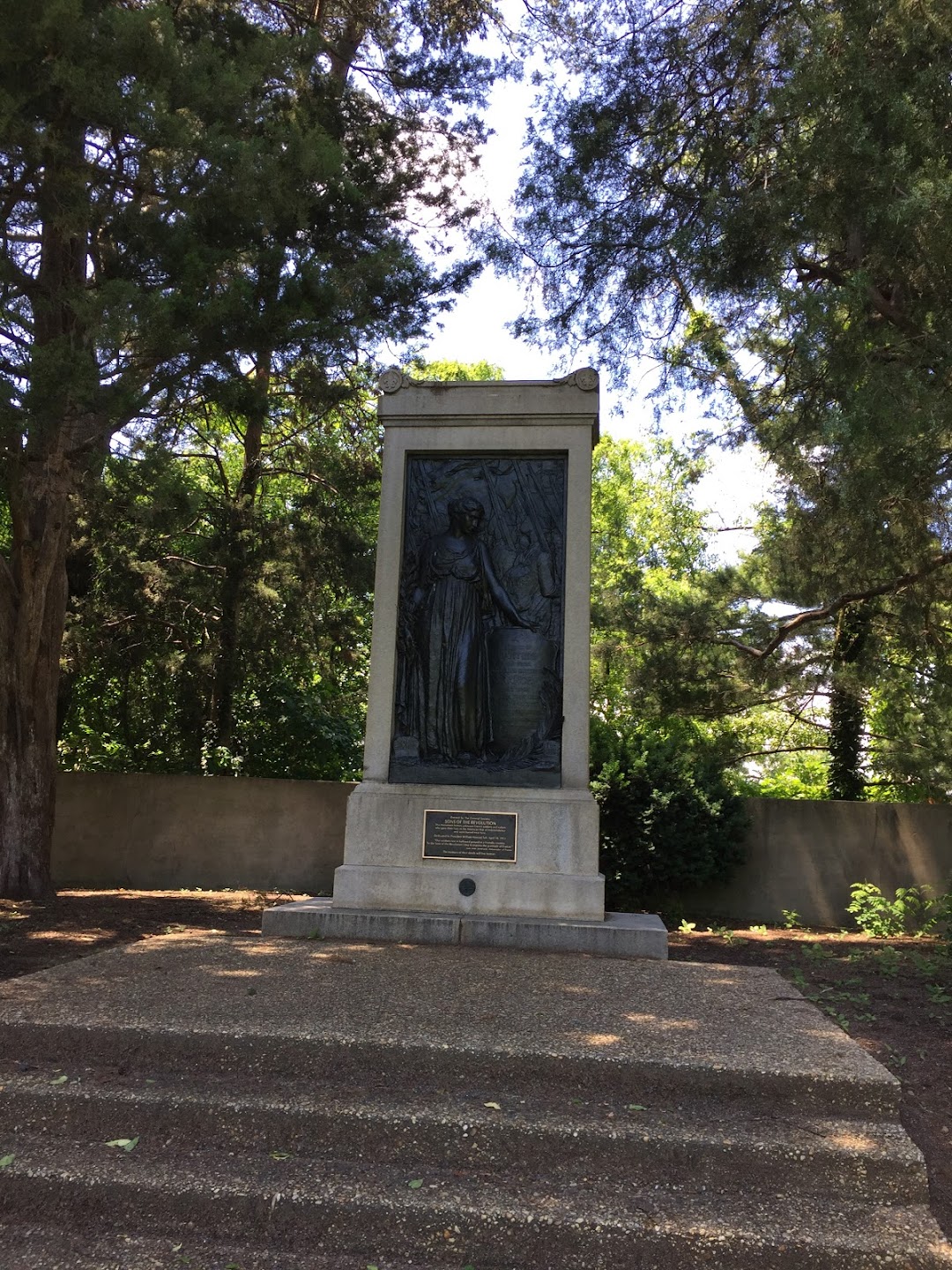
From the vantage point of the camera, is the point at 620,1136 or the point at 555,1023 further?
the point at 555,1023

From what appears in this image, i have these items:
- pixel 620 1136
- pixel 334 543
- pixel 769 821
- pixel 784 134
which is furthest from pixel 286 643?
pixel 620 1136

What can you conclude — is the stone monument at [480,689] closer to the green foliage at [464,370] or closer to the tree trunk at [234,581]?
the tree trunk at [234,581]

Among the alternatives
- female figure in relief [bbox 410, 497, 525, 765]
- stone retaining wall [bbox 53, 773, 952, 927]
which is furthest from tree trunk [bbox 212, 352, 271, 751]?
female figure in relief [bbox 410, 497, 525, 765]

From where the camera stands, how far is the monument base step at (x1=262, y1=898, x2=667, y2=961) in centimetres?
713

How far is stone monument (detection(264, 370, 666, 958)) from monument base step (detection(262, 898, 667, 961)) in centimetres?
1

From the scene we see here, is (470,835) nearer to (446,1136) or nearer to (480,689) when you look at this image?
(480,689)

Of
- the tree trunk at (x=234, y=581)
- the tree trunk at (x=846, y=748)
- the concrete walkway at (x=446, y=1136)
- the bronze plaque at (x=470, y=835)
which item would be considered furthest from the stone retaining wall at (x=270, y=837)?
the concrete walkway at (x=446, y=1136)

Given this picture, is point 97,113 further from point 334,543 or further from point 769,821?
point 769,821

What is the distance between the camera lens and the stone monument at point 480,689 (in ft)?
24.7

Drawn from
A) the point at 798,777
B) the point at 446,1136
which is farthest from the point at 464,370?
the point at 446,1136

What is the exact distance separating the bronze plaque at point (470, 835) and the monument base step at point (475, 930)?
461 mm

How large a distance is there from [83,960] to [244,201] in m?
5.96

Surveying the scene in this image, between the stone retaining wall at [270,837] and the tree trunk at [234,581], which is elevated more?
the tree trunk at [234,581]

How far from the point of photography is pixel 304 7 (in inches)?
489
